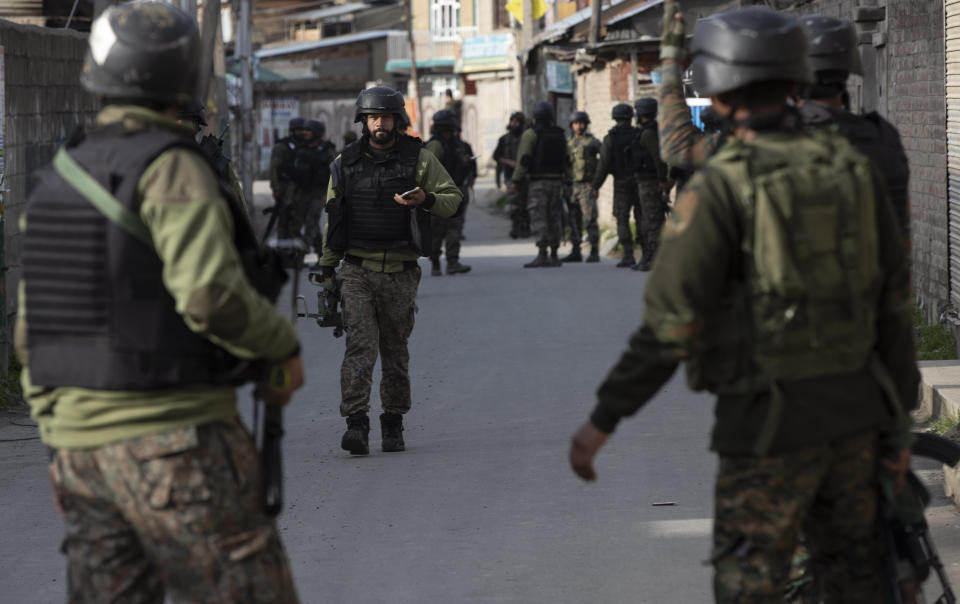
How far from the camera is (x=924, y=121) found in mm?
11445

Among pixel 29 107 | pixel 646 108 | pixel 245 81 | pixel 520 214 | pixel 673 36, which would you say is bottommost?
pixel 520 214

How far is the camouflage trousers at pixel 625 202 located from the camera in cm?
1898

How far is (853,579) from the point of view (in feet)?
11.6

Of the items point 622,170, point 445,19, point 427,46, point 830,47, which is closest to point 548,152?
point 622,170

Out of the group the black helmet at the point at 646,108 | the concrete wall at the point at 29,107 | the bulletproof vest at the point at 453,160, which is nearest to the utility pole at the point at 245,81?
the bulletproof vest at the point at 453,160

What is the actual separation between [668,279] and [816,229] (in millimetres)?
345

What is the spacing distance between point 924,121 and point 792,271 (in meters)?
8.66

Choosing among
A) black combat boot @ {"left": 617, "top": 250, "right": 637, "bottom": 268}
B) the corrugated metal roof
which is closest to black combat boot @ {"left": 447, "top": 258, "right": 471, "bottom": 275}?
black combat boot @ {"left": 617, "top": 250, "right": 637, "bottom": 268}

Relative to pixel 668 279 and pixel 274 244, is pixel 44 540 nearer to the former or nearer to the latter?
pixel 274 244

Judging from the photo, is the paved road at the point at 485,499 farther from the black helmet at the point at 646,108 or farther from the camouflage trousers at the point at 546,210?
the camouflage trousers at the point at 546,210

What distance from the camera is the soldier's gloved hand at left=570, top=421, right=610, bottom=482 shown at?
11.3 ft

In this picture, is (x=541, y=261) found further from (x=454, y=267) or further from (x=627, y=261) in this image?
(x=454, y=267)

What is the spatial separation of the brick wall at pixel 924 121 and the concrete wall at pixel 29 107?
21.4 ft

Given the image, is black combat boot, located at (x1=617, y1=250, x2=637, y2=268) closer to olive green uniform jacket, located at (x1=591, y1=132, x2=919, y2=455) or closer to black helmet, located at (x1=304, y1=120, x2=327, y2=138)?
black helmet, located at (x1=304, y1=120, x2=327, y2=138)
